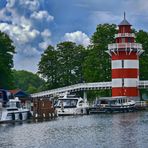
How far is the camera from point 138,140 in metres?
56.9

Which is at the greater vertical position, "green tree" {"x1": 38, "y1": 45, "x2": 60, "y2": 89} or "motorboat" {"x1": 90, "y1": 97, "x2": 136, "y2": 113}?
"green tree" {"x1": 38, "y1": 45, "x2": 60, "y2": 89}

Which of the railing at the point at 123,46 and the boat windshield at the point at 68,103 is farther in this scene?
the railing at the point at 123,46

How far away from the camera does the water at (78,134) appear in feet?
181

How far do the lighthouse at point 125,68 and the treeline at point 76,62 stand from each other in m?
5.90

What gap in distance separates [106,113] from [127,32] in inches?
715

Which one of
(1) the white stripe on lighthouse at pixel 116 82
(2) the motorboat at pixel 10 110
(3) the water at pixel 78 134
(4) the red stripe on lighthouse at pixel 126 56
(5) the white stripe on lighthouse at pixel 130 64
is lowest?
(3) the water at pixel 78 134

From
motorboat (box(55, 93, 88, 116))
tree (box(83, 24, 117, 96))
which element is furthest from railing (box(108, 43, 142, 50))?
motorboat (box(55, 93, 88, 116))

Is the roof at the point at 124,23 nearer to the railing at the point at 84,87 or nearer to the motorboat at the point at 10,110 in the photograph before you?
the railing at the point at 84,87

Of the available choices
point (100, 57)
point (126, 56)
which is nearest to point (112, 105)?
point (126, 56)

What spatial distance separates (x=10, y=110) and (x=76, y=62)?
45864 millimetres

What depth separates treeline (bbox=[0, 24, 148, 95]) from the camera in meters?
115

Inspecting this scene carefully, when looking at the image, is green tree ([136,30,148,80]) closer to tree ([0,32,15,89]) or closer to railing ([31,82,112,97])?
railing ([31,82,112,97])

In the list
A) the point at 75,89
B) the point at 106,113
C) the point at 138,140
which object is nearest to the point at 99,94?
the point at 75,89

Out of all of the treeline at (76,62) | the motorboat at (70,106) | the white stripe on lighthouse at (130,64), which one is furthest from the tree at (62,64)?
the motorboat at (70,106)
